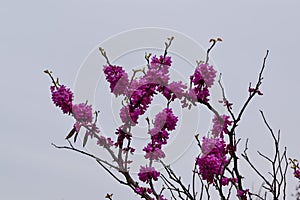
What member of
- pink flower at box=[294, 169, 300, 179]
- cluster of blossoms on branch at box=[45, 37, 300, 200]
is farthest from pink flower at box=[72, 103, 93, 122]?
pink flower at box=[294, 169, 300, 179]

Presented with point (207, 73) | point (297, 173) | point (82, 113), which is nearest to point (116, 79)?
point (82, 113)

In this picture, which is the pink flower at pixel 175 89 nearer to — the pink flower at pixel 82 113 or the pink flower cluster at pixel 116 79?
the pink flower cluster at pixel 116 79

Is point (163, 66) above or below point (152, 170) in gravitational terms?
above

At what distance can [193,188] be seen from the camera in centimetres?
351

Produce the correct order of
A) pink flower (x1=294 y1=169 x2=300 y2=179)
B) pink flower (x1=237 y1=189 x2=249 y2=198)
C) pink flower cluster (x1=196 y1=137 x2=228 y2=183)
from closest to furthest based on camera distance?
pink flower cluster (x1=196 y1=137 x2=228 y2=183), pink flower (x1=237 y1=189 x2=249 y2=198), pink flower (x1=294 y1=169 x2=300 y2=179)

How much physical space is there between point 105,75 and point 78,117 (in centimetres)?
44

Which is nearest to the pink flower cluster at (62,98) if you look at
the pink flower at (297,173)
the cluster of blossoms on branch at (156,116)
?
the cluster of blossoms on branch at (156,116)

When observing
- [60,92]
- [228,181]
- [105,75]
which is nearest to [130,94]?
[105,75]

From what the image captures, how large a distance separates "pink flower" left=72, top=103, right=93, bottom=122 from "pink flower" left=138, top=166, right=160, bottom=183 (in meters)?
0.61

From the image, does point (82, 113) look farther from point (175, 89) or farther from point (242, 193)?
point (242, 193)

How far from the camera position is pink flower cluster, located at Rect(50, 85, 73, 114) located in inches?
143

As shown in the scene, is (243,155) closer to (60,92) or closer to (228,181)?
(228,181)

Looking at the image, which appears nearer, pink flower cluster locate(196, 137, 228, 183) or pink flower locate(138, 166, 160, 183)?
pink flower cluster locate(196, 137, 228, 183)

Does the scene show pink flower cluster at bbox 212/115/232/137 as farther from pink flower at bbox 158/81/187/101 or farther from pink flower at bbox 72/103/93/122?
pink flower at bbox 72/103/93/122
